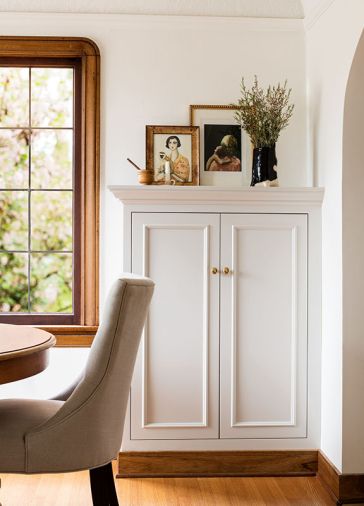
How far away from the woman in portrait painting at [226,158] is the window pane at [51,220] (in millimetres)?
819

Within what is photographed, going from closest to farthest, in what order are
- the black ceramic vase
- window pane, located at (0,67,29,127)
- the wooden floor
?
1. the wooden floor
2. the black ceramic vase
3. window pane, located at (0,67,29,127)

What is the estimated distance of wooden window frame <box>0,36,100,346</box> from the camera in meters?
3.28

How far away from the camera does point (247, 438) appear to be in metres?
2.98

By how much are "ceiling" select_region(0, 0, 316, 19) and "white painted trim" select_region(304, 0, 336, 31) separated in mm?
40

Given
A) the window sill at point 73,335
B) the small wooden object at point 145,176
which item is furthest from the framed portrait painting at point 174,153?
the window sill at point 73,335

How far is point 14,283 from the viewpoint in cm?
345

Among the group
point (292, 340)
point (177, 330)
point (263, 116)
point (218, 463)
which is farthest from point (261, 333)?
point (263, 116)

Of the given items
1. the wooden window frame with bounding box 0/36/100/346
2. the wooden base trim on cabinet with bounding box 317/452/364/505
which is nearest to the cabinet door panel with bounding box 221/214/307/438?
the wooden base trim on cabinet with bounding box 317/452/364/505

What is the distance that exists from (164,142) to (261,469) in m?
1.74

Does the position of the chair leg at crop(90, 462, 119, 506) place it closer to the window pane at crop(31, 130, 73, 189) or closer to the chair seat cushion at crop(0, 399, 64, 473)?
the chair seat cushion at crop(0, 399, 64, 473)

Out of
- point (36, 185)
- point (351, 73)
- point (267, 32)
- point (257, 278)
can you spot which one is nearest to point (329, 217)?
point (257, 278)

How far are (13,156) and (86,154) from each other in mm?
447

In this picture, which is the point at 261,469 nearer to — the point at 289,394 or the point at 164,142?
the point at 289,394

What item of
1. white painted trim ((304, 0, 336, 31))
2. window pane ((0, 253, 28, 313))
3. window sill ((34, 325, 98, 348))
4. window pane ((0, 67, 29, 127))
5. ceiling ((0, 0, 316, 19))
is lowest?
window sill ((34, 325, 98, 348))
